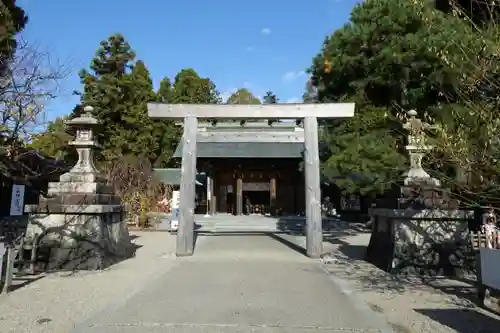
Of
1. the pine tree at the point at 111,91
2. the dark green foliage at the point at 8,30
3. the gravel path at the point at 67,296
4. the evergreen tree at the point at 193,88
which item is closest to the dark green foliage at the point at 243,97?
the evergreen tree at the point at 193,88

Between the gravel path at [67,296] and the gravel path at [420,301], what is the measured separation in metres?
3.95

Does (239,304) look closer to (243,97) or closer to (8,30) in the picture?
(8,30)

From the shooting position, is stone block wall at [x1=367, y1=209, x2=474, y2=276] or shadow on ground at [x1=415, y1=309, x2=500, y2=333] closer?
shadow on ground at [x1=415, y1=309, x2=500, y2=333]

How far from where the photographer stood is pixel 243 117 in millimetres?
12109

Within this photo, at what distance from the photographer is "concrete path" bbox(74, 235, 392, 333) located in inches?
198

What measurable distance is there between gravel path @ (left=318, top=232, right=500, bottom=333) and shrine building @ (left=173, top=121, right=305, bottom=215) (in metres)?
16.6

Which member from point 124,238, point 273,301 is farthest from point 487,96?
point 124,238

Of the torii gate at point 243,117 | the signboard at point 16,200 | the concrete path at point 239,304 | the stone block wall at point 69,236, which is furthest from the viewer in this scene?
the signboard at point 16,200

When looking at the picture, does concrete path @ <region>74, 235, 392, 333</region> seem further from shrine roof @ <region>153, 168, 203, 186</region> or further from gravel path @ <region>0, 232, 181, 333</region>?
shrine roof @ <region>153, 168, 203, 186</region>

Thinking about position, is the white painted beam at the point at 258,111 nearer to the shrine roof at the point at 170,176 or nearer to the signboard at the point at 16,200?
the signboard at the point at 16,200

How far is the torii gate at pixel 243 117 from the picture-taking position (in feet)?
38.2

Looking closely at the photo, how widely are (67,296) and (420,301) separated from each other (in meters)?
5.54

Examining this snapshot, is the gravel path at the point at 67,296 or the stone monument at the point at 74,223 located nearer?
the gravel path at the point at 67,296

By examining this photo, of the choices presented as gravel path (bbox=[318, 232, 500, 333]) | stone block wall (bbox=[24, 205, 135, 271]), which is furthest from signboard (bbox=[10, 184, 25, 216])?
gravel path (bbox=[318, 232, 500, 333])
